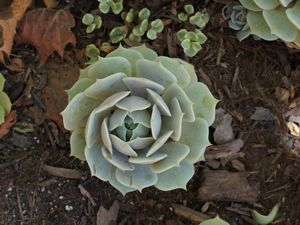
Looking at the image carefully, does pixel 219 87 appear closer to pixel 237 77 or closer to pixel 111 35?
pixel 237 77

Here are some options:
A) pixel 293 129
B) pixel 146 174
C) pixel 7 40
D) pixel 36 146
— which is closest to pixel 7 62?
pixel 7 40

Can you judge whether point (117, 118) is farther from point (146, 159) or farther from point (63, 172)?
point (63, 172)

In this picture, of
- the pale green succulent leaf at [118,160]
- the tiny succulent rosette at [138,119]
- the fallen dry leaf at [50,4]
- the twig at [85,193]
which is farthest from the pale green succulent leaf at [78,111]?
the fallen dry leaf at [50,4]

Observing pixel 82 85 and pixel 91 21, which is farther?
pixel 91 21

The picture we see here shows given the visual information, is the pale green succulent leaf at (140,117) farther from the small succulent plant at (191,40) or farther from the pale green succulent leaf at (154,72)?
the small succulent plant at (191,40)

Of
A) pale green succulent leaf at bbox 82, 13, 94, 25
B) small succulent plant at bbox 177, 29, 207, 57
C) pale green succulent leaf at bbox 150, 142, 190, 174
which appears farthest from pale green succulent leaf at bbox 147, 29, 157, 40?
pale green succulent leaf at bbox 150, 142, 190, 174

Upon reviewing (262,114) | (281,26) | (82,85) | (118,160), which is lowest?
(262,114)

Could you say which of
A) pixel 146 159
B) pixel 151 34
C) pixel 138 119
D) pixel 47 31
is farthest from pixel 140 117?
pixel 47 31
